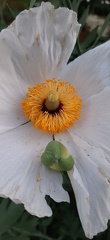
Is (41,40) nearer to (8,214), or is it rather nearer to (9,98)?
(9,98)

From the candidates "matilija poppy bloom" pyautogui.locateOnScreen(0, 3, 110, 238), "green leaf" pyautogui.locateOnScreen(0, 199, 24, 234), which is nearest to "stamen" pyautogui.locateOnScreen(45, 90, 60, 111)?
"matilija poppy bloom" pyautogui.locateOnScreen(0, 3, 110, 238)

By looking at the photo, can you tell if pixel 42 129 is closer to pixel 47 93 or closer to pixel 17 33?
pixel 47 93

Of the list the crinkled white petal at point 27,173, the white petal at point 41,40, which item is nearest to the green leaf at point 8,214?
the crinkled white petal at point 27,173

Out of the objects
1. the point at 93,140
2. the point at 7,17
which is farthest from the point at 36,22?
the point at 7,17

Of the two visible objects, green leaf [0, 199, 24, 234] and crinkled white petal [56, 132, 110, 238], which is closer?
crinkled white petal [56, 132, 110, 238]

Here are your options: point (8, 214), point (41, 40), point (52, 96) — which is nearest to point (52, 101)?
point (52, 96)

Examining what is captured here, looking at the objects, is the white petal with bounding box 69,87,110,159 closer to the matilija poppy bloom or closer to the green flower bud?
the matilija poppy bloom

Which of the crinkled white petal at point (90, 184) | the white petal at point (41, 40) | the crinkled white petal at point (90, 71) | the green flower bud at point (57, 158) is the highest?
the white petal at point (41, 40)

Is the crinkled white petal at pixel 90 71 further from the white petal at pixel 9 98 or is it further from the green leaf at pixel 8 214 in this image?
the green leaf at pixel 8 214
